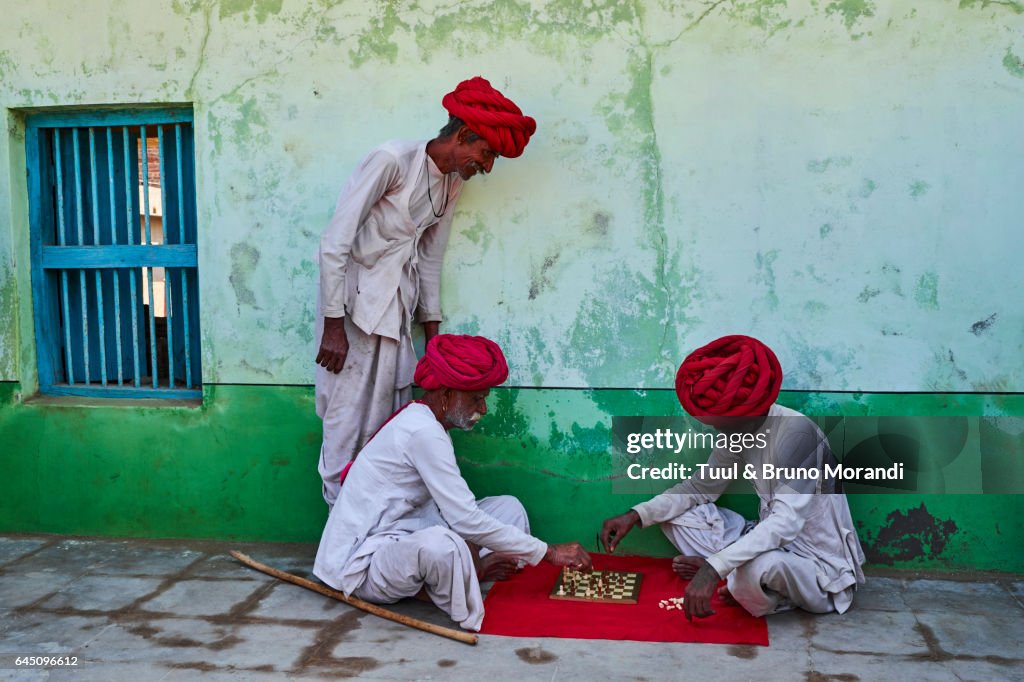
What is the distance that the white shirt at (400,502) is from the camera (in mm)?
3910

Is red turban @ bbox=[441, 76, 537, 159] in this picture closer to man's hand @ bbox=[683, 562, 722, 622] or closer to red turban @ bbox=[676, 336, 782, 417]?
red turban @ bbox=[676, 336, 782, 417]

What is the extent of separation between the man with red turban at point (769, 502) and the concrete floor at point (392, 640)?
14cm

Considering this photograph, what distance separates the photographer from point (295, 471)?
5004mm

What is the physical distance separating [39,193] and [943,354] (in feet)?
14.5

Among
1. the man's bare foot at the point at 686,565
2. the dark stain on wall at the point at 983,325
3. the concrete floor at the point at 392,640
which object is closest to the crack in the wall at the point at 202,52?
the concrete floor at the point at 392,640

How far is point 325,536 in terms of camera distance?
4188 millimetres

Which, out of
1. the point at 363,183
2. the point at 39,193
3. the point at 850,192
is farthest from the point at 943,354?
the point at 39,193

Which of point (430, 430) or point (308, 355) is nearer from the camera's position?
point (430, 430)

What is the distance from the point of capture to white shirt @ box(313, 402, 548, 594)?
391 centimetres

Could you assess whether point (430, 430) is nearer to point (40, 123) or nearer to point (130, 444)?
point (130, 444)

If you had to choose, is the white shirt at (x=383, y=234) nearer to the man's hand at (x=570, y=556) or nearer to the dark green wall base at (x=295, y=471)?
the dark green wall base at (x=295, y=471)

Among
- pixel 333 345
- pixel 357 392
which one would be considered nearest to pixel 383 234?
pixel 333 345

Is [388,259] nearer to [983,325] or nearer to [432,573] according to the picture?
[432,573]

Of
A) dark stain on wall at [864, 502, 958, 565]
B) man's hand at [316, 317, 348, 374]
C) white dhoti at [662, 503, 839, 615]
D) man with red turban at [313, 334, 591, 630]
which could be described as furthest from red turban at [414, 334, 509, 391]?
dark stain on wall at [864, 502, 958, 565]
